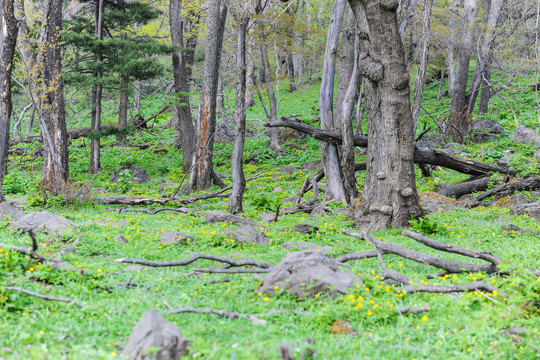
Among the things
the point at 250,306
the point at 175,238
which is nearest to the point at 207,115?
the point at 175,238

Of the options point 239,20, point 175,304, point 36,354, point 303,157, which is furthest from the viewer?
point 303,157

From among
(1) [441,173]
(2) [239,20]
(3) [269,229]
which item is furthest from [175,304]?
(1) [441,173]

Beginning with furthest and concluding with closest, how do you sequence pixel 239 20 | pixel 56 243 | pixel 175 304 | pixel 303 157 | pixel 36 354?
pixel 303 157 < pixel 239 20 < pixel 56 243 < pixel 175 304 < pixel 36 354

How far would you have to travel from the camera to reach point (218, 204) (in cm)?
1234

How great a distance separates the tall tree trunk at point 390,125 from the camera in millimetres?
8242

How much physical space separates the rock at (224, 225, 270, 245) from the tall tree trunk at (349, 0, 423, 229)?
7.09 ft

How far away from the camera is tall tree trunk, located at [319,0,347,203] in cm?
1154

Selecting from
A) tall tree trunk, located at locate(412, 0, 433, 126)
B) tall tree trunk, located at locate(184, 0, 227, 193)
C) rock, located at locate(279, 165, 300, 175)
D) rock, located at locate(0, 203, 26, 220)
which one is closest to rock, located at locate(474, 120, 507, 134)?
tall tree trunk, located at locate(412, 0, 433, 126)

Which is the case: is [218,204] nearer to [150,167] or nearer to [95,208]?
[95,208]

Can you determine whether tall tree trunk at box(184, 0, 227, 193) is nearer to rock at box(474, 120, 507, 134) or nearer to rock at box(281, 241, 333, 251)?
rock at box(281, 241, 333, 251)

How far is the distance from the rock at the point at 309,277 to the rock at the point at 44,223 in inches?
174

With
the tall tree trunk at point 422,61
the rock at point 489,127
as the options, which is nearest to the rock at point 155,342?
the tall tree trunk at point 422,61

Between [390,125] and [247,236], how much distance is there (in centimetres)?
332

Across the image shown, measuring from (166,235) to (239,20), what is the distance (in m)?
5.29
